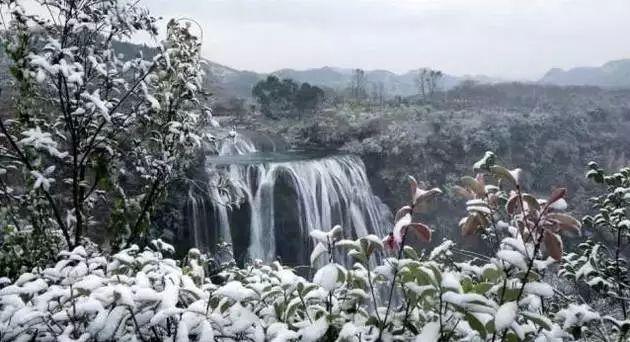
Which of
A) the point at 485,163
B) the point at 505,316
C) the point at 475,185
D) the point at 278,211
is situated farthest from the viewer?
the point at 278,211

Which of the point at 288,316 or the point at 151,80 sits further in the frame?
the point at 151,80

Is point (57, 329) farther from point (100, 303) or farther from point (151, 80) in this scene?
point (151, 80)

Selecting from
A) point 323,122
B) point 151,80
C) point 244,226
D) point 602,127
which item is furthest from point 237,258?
point 602,127

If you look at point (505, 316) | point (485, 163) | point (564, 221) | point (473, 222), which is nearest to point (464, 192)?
point (473, 222)

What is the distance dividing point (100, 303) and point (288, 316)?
1.84ft

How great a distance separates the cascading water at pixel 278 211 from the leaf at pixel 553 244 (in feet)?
36.9

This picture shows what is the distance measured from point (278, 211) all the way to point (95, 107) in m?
11.7

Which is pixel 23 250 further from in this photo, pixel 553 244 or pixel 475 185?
pixel 553 244

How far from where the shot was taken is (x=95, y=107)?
264 cm

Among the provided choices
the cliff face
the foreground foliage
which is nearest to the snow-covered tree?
the foreground foliage

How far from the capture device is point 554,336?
135 cm

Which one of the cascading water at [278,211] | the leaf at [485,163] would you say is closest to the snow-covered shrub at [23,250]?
the leaf at [485,163]

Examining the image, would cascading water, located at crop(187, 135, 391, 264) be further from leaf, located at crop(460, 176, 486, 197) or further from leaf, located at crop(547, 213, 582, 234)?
leaf, located at crop(547, 213, 582, 234)

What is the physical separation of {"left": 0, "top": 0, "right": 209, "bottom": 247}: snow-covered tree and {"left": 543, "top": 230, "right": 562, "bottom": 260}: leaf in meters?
2.09
